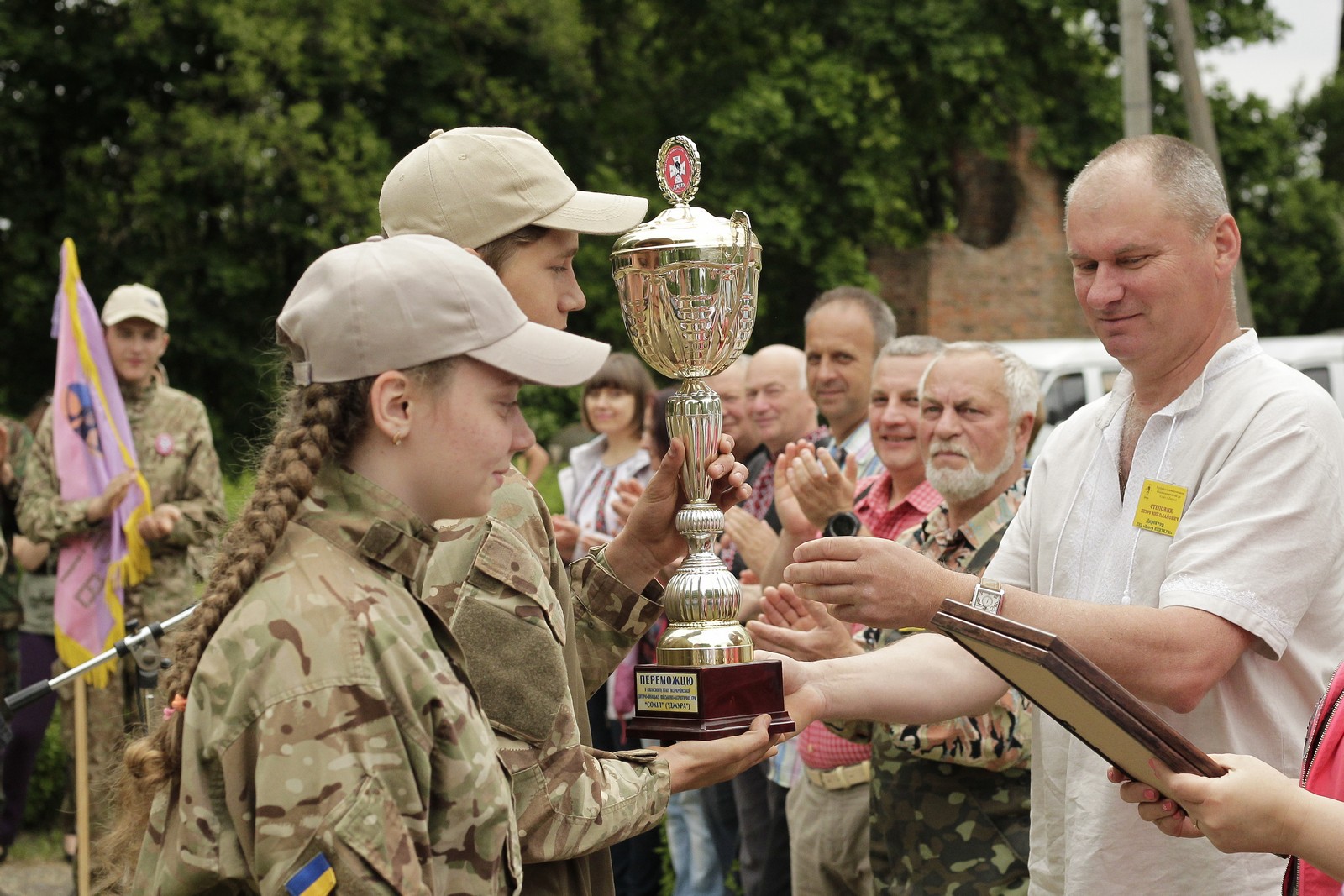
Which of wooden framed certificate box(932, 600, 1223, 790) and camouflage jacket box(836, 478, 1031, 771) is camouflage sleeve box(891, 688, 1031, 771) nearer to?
camouflage jacket box(836, 478, 1031, 771)

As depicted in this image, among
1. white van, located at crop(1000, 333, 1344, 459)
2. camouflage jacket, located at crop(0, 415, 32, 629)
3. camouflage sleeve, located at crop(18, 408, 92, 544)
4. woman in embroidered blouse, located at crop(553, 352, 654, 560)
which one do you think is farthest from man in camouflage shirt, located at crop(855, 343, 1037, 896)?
white van, located at crop(1000, 333, 1344, 459)

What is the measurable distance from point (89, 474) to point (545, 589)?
4924mm

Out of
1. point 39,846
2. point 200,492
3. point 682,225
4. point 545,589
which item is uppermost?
point 682,225

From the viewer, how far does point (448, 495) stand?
2.04 metres

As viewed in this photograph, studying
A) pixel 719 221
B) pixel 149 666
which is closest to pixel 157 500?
pixel 149 666

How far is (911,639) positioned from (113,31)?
19.0 metres

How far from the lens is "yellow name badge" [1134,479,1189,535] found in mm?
2736

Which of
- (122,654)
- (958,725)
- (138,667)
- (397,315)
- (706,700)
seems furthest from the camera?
(138,667)

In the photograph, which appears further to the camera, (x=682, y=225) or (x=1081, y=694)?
(x=682, y=225)

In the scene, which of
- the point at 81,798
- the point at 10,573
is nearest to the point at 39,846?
the point at 10,573

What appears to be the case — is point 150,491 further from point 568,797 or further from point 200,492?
point 568,797

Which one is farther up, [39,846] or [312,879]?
[312,879]

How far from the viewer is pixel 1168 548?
107 inches

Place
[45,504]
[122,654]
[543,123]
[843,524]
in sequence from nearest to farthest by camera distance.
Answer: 1. [843,524]
2. [122,654]
3. [45,504]
4. [543,123]
